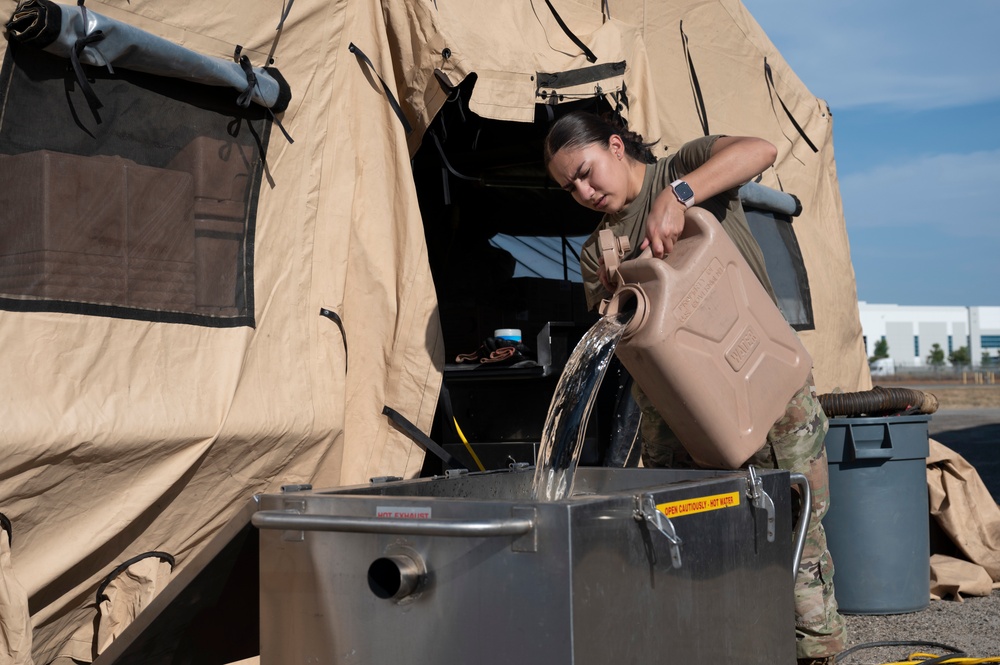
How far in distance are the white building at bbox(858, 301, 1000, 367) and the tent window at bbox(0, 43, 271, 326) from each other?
95.1 m

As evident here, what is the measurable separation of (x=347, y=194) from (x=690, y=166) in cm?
110

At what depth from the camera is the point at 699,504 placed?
190 centimetres

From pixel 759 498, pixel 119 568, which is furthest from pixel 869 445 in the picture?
pixel 119 568

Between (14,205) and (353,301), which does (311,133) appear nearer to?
(353,301)

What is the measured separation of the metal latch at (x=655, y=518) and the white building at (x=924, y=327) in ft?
314

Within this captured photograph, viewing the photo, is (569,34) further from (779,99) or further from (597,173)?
(779,99)

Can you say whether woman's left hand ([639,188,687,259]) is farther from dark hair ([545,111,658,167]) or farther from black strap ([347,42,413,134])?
black strap ([347,42,413,134])

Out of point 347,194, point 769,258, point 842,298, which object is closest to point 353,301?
point 347,194

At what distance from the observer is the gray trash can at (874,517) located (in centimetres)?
423

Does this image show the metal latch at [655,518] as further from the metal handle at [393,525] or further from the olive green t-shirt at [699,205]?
the olive green t-shirt at [699,205]

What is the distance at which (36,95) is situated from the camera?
7.92ft

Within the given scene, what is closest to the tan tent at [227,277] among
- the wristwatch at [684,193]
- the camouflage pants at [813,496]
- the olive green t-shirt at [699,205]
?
the olive green t-shirt at [699,205]

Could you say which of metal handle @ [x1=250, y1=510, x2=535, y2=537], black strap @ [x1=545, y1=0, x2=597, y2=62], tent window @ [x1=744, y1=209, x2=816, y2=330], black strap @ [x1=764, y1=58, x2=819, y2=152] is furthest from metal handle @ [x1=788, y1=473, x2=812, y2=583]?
black strap @ [x1=764, y1=58, x2=819, y2=152]

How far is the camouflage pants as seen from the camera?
2598mm
